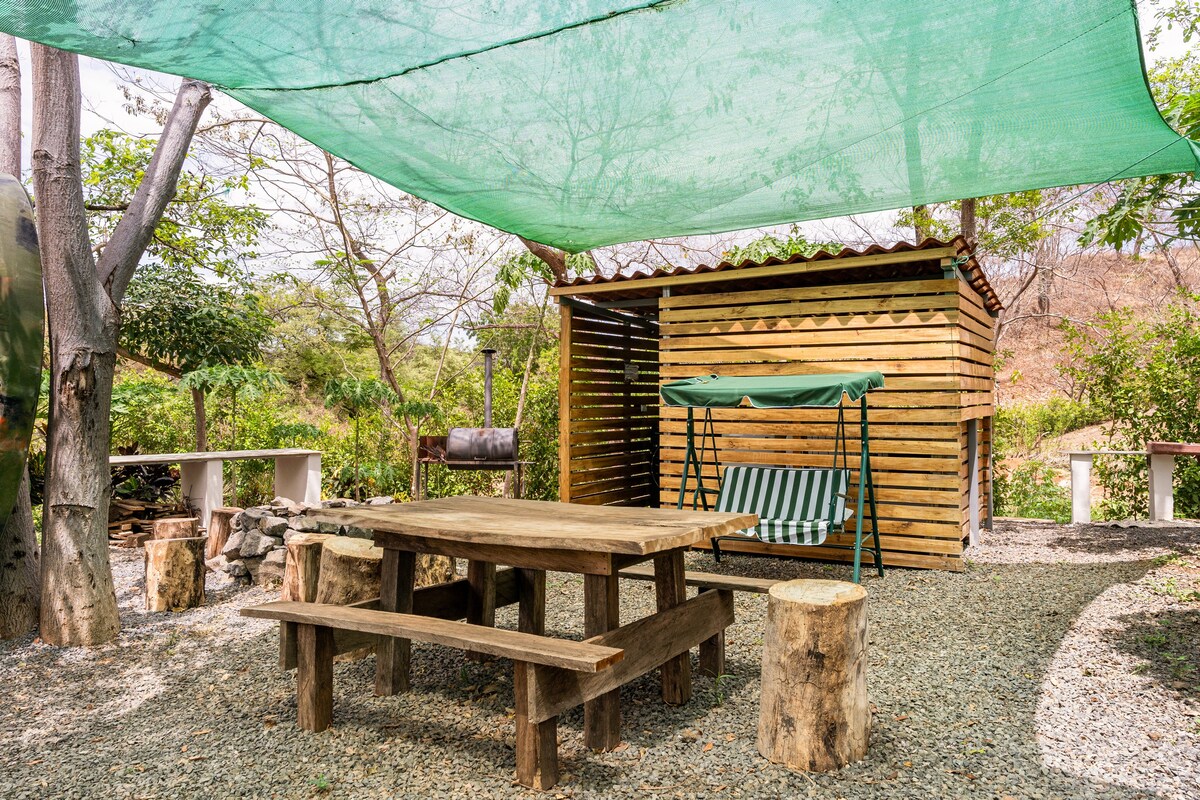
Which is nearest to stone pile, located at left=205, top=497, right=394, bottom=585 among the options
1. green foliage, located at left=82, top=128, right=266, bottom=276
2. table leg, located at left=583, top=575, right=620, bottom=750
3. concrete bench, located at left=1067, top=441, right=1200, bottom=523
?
table leg, located at left=583, top=575, right=620, bottom=750

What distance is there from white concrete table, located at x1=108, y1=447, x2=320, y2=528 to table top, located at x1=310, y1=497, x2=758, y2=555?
4.28 meters

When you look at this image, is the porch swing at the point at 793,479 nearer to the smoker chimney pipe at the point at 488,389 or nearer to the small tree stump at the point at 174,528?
the smoker chimney pipe at the point at 488,389

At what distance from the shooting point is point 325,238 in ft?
37.8

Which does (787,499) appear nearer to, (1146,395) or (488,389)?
(488,389)

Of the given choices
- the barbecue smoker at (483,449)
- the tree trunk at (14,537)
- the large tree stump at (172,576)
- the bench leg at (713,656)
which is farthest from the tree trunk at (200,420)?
the bench leg at (713,656)

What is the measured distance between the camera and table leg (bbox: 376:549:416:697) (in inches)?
126

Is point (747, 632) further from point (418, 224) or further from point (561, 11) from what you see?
point (418, 224)

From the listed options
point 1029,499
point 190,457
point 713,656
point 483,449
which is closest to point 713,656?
point 713,656

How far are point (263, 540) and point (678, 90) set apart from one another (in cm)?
445

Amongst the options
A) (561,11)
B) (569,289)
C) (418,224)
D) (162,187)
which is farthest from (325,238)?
(561,11)

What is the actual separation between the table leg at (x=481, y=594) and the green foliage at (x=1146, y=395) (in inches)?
296

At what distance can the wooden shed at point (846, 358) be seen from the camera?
5770mm

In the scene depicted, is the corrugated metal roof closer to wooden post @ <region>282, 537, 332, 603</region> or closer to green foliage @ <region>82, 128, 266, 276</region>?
wooden post @ <region>282, 537, 332, 603</region>

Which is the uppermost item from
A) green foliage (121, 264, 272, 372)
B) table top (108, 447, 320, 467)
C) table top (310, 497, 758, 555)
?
green foliage (121, 264, 272, 372)
